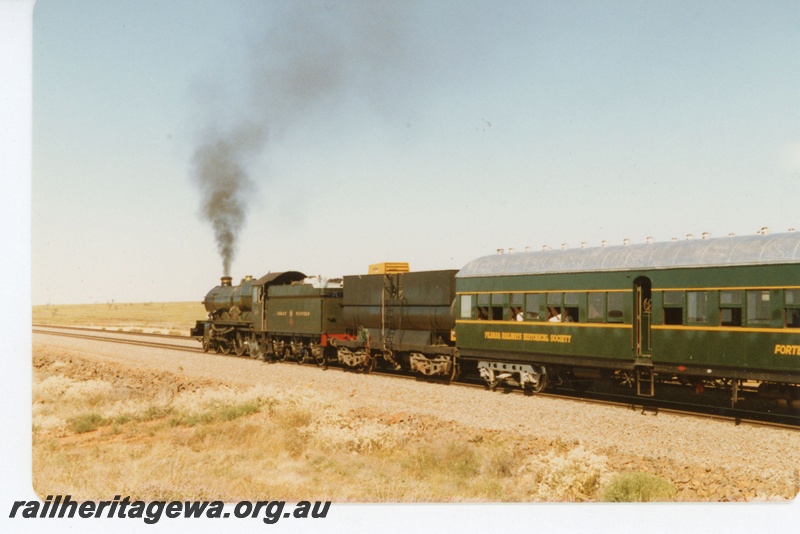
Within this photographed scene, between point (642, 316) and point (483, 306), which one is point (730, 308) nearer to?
point (642, 316)

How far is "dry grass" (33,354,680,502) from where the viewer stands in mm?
10055

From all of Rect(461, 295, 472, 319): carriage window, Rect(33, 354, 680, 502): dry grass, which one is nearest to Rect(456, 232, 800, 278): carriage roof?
Rect(461, 295, 472, 319): carriage window

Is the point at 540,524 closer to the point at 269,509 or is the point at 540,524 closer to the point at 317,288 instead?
the point at 269,509

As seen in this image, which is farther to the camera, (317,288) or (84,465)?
(317,288)

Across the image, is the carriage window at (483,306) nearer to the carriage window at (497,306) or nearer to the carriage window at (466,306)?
the carriage window at (497,306)

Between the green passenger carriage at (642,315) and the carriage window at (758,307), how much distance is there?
2cm

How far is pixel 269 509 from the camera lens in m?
8.92

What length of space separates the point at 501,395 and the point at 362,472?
5.90 m

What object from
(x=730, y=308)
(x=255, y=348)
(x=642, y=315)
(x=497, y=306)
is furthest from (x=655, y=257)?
(x=255, y=348)

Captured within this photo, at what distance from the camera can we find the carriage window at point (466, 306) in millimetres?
17438

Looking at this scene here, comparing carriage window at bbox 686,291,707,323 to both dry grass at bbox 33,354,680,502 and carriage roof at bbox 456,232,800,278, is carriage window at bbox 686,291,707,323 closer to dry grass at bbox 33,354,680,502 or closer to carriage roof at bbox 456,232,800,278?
carriage roof at bbox 456,232,800,278

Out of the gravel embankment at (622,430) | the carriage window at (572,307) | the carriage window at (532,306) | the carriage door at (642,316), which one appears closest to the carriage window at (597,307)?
the carriage window at (572,307)

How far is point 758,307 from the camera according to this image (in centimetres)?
1194

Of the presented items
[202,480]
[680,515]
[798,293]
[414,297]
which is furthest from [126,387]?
[798,293]
